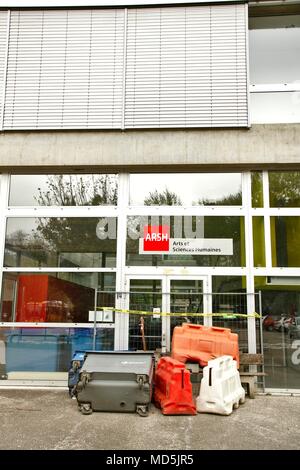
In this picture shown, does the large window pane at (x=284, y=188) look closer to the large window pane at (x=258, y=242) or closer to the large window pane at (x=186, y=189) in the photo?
the large window pane at (x=258, y=242)

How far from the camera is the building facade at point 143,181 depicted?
8.70 meters

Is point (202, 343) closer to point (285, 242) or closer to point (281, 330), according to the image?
point (281, 330)

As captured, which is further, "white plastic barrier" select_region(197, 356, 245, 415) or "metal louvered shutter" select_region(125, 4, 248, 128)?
"metal louvered shutter" select_region(125, 4, 248, 128)

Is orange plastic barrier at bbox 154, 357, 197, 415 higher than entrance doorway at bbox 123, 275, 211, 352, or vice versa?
entrance doorway at bbox 123, 275, 211, 352

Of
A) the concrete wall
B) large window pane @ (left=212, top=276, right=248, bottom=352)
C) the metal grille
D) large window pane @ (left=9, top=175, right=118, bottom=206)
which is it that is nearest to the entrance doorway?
large window pane @ (left=212, top=276, right=248, bottom=352)

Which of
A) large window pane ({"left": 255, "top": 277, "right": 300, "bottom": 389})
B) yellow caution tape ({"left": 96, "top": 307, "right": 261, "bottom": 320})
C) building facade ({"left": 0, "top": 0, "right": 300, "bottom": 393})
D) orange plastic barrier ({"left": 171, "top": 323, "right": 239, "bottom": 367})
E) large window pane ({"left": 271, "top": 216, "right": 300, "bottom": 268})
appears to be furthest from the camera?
large window pane ({"left": 271, "top": 216, "right": 300, "bottom": 268})

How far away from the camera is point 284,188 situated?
9133 millimetres

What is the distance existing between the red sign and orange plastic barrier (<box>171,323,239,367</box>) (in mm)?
1729

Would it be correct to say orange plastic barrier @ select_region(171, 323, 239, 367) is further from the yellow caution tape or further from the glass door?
the glass door

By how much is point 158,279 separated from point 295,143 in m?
3.80

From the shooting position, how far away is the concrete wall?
8.95m

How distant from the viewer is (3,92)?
949cm
